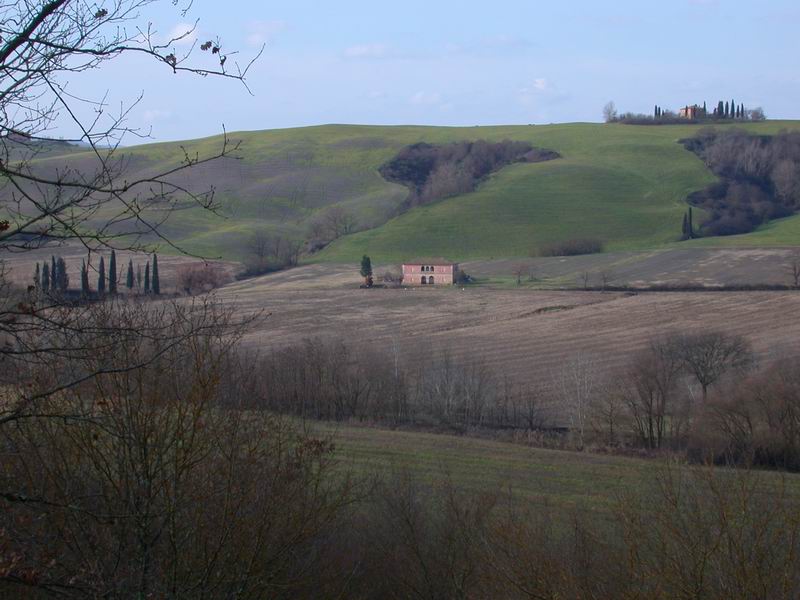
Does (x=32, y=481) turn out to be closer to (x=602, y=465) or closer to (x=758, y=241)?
(x=602, y=465)

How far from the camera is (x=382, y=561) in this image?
1335 centimetres

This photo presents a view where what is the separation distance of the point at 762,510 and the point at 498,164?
107 meters

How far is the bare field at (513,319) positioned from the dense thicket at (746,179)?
105ft

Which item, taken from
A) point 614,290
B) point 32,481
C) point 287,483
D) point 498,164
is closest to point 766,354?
point 614,290

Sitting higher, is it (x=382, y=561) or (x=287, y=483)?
(x=287, y=483)

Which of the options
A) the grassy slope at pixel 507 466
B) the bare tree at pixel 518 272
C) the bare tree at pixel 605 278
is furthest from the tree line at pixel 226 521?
the bare tree at pixel 518 272

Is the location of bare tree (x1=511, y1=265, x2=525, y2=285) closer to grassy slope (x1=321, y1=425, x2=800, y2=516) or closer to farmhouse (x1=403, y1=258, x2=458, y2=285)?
farmhouse (x1=403, y1=258, x2=458, y2=285)

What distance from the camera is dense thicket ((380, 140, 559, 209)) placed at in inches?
4076

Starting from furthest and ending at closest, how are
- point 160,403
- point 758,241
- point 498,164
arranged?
point 498,164 → point 758,241 → point 160,403

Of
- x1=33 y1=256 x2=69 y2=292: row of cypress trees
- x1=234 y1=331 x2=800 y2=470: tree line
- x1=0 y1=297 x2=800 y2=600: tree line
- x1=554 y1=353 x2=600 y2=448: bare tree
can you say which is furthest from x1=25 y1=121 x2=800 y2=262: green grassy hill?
x1=0 y1=297 x2=800 y2=600: tree line

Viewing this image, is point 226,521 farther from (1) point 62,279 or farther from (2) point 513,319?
(2) point 513,319

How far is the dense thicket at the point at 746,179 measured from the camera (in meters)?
88.0

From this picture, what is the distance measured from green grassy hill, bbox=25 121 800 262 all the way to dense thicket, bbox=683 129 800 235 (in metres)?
2.39

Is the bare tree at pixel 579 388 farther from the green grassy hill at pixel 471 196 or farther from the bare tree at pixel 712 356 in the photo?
the green grassy hill at pixel 471 196
